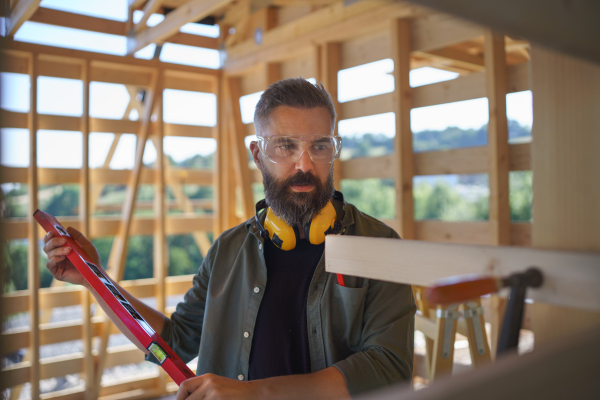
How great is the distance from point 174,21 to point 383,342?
10.5 ft

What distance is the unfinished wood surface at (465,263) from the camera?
0.57 metres

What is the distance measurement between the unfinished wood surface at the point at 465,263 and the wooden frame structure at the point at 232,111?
5.95 ft

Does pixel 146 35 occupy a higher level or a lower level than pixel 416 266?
higher

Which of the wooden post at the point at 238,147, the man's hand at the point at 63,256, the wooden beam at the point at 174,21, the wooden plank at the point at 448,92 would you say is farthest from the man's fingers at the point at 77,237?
the wooden post at the point at 238,147

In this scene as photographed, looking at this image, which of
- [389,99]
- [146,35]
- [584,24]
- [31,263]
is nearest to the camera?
[584,24]

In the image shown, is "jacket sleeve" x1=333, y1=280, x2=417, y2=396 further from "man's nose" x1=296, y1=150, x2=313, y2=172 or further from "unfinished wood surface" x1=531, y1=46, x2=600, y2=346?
"unfinished wood surface" x1=531, y1=46, x2=600, y2=346

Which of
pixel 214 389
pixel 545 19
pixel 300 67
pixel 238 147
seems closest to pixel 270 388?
pixel 214 389

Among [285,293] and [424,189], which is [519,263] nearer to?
[285,293]

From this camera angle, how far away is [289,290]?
162 cm

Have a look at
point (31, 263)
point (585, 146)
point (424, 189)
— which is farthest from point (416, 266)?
point (424, 189)

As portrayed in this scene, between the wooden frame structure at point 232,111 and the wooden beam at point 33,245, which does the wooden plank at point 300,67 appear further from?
the wooden beam at point 33,245

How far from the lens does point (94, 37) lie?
416cm

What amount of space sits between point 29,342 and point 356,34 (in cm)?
356

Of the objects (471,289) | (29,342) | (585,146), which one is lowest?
(29,342)
